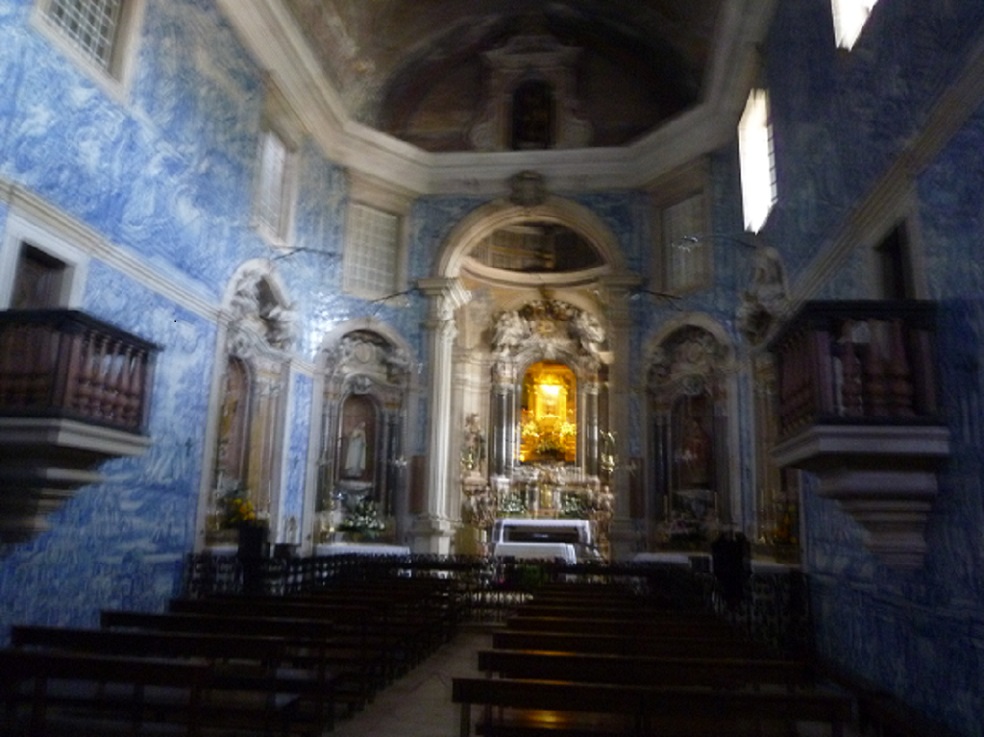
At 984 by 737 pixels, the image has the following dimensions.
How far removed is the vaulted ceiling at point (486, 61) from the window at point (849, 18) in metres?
7.69

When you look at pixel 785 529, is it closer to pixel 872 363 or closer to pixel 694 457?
pixel 694 457

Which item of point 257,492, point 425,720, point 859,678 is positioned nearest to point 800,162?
point 859,678

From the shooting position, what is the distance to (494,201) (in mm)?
18109

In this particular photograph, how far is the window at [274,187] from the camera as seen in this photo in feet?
45.3

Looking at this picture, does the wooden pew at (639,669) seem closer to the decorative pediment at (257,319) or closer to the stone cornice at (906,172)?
the stone cornice at (906,172)

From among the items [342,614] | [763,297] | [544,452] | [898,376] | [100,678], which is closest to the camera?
[100,678]

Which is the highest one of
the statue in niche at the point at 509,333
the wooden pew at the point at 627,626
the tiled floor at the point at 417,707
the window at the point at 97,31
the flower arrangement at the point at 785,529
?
the window at the point at 97,31

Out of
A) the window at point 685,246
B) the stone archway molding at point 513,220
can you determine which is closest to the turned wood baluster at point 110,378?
the stone archway molding at point 513,220

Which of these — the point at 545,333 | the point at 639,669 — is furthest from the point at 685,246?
the point at 639,669

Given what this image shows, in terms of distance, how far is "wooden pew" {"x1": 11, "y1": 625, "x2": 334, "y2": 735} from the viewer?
505 centimetres

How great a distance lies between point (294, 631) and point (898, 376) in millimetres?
4778

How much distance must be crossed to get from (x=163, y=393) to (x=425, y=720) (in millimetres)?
5983

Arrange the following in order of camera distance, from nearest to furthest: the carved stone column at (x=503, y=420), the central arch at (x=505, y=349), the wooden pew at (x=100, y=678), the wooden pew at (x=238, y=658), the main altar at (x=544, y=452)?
the wooden pew at (x=100, y=678)
the wooden pew at (x=238, y=658)
the central arch at (x=505, y=349)
the main altar at (x=544, y=452)
the carved stone column at (x=503, y=420)

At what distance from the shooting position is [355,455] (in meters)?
16.6
